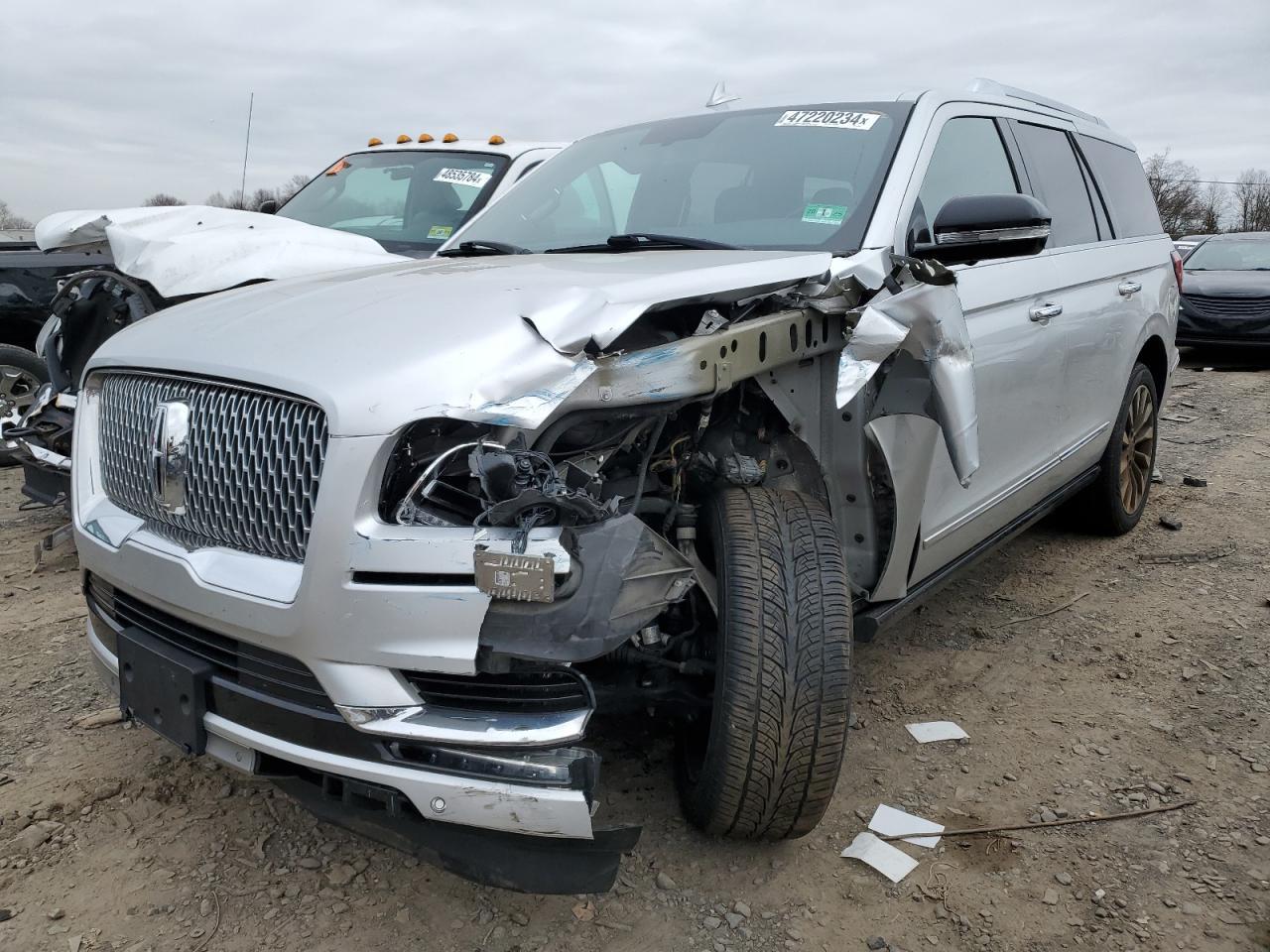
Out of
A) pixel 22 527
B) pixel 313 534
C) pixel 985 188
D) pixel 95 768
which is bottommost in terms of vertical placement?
pixel 22 527

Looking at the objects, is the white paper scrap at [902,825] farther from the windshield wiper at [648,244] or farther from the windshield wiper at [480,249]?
the windshield wiper at [480,249]

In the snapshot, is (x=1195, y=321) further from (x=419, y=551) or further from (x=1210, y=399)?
(x=419, y=551)

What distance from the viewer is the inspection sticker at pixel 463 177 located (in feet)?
18.7

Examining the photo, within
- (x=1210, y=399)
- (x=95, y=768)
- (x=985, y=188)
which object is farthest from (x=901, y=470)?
(x=1210, y=399)

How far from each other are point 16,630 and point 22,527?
1515 millimetres

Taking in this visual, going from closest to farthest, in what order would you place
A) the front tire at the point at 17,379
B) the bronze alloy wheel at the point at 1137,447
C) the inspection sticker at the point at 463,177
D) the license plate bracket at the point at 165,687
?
the license plate bracket at the point at 165,687 < the bronze alloy wheel at the point at 1137,447 < the inspection sticker at the point at 463,177 < the front tire at the point at 17,379

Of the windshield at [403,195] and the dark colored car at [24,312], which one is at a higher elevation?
the windshield at [403,195]

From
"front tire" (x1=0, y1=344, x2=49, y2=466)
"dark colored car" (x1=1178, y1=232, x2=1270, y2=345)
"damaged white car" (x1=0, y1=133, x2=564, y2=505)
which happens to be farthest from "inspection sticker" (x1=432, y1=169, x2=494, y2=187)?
"dark colored car" (x1=1178, y1=232, x2=1270, y2=345)

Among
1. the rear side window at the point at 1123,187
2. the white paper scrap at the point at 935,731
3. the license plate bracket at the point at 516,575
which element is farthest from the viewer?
the rear side window at the point at 1123,187

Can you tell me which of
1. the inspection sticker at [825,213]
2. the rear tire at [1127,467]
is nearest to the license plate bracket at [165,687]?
the inspection sticker at [825,213]

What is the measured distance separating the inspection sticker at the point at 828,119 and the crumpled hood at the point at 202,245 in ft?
5.57

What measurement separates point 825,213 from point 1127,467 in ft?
9.03

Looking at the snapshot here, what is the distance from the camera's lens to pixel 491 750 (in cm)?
185

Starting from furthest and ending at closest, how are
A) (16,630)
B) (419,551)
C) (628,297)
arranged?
(16,630), (628,297), (419,551)
